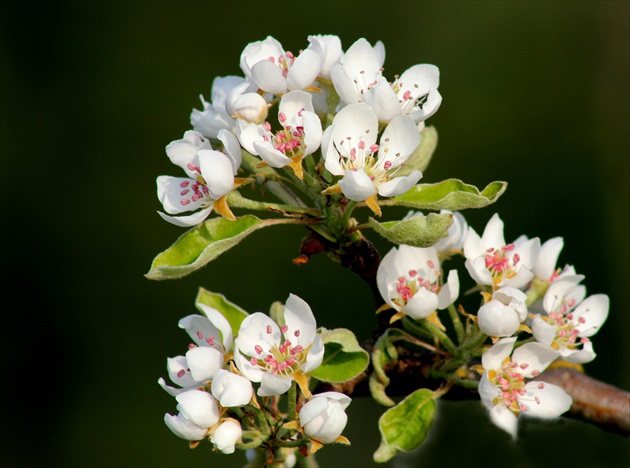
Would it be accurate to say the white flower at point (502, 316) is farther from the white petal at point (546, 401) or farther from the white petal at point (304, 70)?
the white petal at point (304, 70)

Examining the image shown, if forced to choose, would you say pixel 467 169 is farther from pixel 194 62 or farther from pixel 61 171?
pixel 61 171

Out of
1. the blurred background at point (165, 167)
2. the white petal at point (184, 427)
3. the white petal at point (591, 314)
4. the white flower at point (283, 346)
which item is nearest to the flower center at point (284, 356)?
the white flower at point (283, 346)

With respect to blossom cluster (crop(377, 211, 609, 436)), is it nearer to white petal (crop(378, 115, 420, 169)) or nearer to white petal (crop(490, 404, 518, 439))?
white petal (crop(490, 404, 518, 439))

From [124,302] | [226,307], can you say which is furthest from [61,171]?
[226,307]

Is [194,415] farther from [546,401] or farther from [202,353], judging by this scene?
[546,401]

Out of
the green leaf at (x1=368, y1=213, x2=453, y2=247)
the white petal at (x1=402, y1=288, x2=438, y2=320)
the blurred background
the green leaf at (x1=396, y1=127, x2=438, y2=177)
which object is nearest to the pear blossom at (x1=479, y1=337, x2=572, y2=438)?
the white petal at (x1=402, y1=288, x2=438, y2=320)

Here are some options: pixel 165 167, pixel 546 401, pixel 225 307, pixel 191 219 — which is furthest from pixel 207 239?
pixel 165 167
